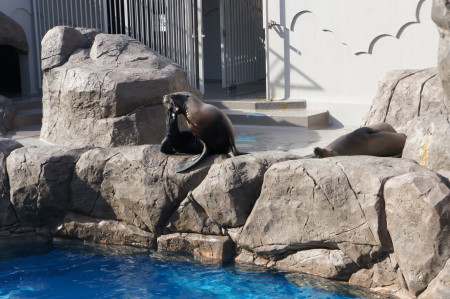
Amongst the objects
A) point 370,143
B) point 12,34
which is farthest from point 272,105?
point 12,34

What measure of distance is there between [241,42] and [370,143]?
18.3 ft

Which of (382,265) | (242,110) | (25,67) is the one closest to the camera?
(382,265)

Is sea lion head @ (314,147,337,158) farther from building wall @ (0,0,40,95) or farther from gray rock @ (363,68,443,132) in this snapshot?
building wall @ (0,0,40,95)

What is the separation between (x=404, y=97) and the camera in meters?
8.21

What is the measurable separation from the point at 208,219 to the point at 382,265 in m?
1.53

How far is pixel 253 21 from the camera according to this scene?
1269 cm

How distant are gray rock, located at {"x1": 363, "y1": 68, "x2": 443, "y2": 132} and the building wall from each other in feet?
17.4

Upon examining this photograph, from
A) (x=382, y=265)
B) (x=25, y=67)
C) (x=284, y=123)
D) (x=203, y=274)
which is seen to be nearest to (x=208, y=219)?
(x=203, y=274)

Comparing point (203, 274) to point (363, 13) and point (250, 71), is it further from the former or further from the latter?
point (250, 71)

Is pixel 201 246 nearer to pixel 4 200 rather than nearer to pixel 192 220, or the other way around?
pixel 192 220

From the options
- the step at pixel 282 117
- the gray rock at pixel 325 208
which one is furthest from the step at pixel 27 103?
the gray rock at pixel 325 208

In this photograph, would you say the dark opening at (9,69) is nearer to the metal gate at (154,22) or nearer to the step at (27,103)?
the metal gate at (154,22)

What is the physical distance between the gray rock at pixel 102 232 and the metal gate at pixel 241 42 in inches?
208

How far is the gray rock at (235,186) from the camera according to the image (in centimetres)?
598
